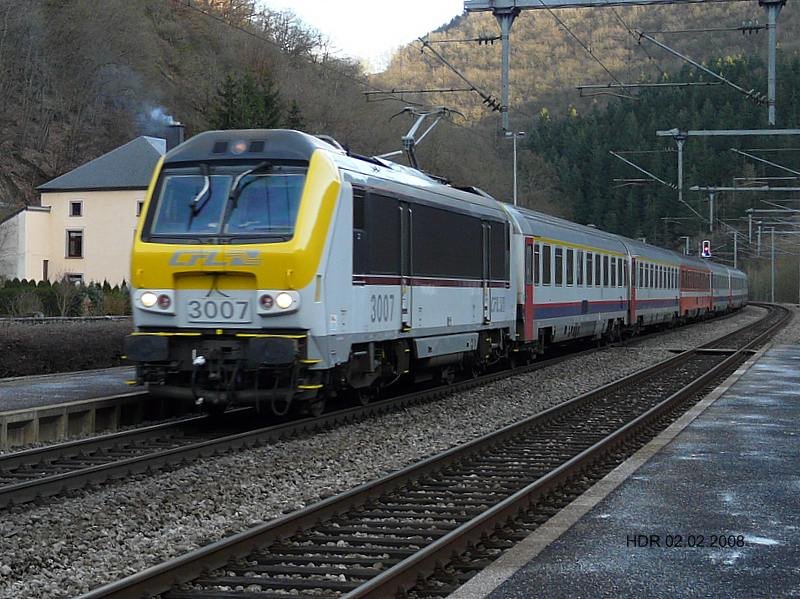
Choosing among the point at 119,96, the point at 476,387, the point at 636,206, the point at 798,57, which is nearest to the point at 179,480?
the point at 476,387

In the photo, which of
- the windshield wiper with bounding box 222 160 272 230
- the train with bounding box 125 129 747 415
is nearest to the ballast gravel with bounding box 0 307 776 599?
the train with bounding box 125 129 747 415

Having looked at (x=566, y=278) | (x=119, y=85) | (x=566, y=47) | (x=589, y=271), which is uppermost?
(x=119, y=85)

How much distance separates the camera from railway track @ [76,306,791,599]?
6.55 meters

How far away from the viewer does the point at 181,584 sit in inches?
256

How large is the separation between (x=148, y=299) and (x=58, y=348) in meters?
8.23

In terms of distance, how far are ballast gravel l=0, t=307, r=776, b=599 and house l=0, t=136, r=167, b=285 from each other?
48.5m

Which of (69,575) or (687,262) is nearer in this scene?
(69,575)

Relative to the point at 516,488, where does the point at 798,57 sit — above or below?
above

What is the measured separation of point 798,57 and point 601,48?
6553 cm

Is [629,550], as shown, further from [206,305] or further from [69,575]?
[206,305]

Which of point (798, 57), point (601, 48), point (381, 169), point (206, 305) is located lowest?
point (206, 305)

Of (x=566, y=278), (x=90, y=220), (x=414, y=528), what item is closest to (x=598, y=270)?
(x=566, y=278)

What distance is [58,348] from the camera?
20.5 metres

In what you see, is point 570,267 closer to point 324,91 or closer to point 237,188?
point 237,188
